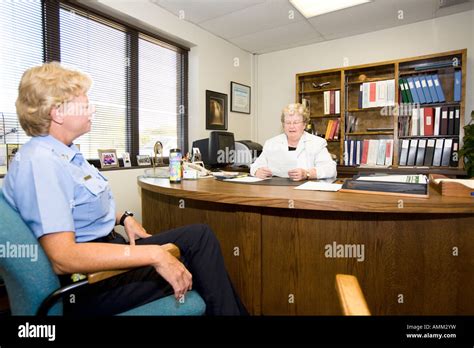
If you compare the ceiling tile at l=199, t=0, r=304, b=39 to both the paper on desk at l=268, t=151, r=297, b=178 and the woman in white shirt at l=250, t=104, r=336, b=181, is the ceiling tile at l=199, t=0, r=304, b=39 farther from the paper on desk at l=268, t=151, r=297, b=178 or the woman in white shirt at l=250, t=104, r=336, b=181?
the paper on desk at l=268, t=151, r=297, b=178

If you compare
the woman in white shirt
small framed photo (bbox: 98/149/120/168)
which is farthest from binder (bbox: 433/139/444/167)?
small framed photo (bbox: 98/149/120/168)

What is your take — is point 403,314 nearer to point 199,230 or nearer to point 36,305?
point 199,230

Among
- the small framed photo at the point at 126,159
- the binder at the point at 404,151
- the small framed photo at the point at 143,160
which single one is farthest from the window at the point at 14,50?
the binder at the point at 404,151

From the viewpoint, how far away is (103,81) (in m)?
2.96

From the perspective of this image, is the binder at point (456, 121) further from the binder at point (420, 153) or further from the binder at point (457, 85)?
the binder at point (420, 153)

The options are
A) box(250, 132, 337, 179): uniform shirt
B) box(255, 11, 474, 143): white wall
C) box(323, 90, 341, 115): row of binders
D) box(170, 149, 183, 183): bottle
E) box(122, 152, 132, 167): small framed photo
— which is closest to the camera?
box(170, 149, 183, 183): bottle

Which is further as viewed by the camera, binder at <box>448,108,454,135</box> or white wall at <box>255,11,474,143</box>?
white wall at <box>255,11,474,143</box>

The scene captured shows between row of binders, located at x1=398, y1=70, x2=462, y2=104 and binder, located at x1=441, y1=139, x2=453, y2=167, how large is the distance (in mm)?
454

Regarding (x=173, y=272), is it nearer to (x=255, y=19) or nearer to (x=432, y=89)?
(x=255, y=19)

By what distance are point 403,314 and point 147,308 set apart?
1.11 meters

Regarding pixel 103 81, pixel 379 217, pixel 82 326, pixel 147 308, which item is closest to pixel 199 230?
pixel 147 308

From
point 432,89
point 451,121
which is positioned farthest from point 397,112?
point 451,121

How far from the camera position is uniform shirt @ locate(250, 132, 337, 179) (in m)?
2.49

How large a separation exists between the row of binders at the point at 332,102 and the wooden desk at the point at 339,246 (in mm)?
2671
